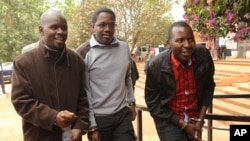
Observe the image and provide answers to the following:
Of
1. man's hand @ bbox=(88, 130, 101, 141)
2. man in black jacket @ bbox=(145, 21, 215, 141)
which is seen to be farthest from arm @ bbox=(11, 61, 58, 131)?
man in black jacket @ bbox=(145, 21, 215, 141)

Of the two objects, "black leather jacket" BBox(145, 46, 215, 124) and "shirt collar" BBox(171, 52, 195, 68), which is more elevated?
"shirt collar" BBox(171, 52, 195, 68)

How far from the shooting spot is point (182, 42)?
280 cm

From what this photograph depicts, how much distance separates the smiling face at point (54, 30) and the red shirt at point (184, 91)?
0.89m

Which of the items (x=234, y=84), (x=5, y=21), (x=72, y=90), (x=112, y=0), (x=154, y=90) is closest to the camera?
(x=72, y=90)

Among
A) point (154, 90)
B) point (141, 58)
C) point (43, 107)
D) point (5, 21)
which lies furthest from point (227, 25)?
point (141, 58)

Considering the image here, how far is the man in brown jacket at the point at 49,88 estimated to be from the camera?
2.53 m

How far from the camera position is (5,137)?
8.26m

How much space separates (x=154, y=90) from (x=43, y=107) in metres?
0.91

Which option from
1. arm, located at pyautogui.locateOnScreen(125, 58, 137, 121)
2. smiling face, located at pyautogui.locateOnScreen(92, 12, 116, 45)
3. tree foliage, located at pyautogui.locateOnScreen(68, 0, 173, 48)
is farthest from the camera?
tree foliage, located at pyautogui.locateOnScreen(68, 0, 173, 48)

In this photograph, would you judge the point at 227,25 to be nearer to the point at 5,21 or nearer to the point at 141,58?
the point at 5,21

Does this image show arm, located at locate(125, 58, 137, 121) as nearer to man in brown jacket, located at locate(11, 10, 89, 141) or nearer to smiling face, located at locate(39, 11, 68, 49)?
man in brown jacket, located at locate(11, 10, 89, 141)

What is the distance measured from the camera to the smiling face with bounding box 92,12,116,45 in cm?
301

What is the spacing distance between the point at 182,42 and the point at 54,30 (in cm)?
96

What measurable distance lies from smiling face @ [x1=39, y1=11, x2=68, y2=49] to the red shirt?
35.0 inches
